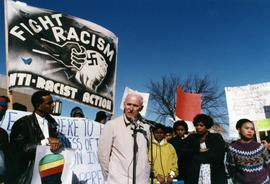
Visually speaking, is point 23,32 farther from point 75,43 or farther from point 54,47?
point 75,43

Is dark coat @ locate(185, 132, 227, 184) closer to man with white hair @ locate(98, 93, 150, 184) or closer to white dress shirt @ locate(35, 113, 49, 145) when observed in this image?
man with white hair @ locate(98, 93, 150, 184)

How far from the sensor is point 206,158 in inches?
222

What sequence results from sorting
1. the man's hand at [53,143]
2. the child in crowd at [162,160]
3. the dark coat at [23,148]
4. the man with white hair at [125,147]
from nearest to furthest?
the man with white hair at [125,147], the dark coat at [23,148], the man's hand at [53,143], the child in crowd at [162,160]

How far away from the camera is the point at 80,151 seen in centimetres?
634

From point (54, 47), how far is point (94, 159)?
75.1 inches

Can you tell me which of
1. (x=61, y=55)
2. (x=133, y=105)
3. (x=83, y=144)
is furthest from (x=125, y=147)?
(x=61, y=55)

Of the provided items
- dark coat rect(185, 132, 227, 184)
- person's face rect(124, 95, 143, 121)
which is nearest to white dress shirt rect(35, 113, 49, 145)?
person's face rect(124, 95, 143, 121)

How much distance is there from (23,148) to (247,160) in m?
2.87

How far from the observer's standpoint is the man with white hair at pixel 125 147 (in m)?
3.89

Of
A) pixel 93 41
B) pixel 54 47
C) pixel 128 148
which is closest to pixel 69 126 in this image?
pixel 54 47

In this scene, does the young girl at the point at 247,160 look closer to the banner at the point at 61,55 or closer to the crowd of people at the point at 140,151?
the crowd of people at the point at 140,151

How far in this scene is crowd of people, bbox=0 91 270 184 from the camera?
3953 mm

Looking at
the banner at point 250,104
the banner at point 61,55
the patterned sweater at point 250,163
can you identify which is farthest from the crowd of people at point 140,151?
the banner at point 250,104

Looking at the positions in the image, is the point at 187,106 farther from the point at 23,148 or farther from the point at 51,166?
the point at 23,148
